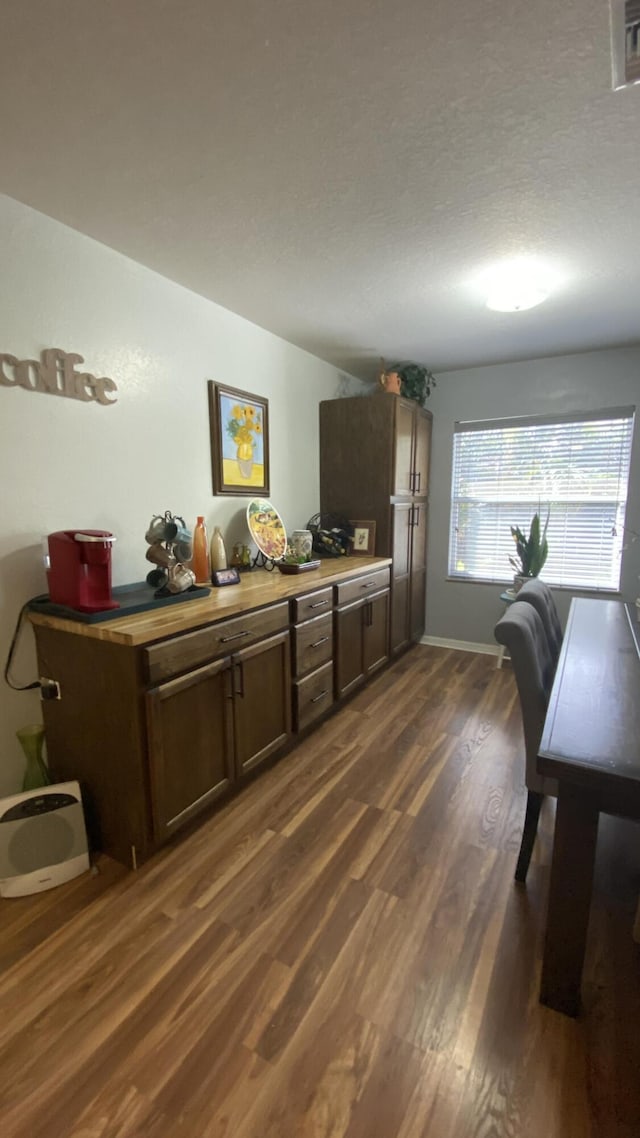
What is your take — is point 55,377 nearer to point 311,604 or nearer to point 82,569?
point 82,569

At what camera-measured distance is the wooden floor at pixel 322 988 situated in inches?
37.9

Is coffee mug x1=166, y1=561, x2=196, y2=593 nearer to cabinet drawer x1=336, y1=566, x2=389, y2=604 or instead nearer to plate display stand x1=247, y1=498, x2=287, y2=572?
plate display stand x1=247, y1=498, x2=287, y2=572

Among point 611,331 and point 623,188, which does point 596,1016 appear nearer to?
point 623,188

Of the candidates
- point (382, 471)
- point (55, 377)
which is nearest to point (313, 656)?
point (382, 471)

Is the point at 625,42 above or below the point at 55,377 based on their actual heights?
above

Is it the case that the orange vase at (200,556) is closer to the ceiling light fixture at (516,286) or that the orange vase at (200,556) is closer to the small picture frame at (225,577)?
the small picture frame at (225,577)

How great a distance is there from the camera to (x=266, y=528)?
2.67 metres

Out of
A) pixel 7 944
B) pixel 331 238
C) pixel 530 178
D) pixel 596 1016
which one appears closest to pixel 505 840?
pixel 596 1016

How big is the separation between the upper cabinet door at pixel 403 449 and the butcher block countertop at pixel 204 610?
0.93m

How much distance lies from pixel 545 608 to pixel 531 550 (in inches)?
58.0

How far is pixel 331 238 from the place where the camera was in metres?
1.77

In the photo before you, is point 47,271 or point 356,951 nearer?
point 356,951

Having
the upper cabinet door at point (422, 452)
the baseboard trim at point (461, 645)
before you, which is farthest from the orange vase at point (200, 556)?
the baseboard trim at point (461, 645)

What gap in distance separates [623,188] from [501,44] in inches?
30.3
